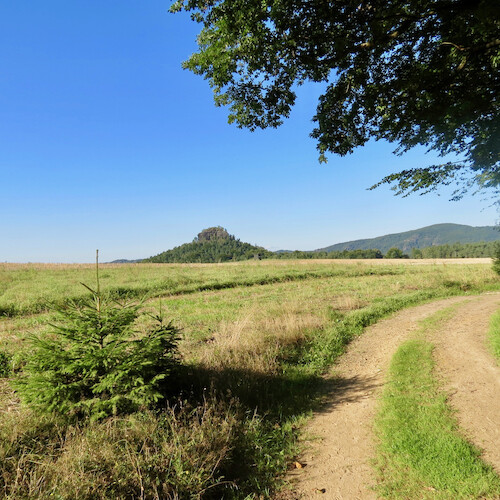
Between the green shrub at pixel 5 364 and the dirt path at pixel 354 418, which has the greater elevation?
the green shrub at pixel 5 364

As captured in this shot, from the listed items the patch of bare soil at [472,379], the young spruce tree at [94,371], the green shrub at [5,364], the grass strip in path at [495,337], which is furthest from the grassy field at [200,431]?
the grass strip in path at [495,337]

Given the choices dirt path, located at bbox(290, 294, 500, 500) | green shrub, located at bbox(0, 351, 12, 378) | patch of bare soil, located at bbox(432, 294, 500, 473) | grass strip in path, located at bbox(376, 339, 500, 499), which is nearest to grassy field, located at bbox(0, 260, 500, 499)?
green shrub, located at bbox(0, 351, 12, 378)

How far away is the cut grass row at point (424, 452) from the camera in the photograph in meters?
3.42

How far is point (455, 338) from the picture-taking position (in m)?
8.64

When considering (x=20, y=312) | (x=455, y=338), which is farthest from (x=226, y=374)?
(x=20, y=312)

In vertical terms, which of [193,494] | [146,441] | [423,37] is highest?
[423,37]

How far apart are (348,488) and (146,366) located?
133 inches

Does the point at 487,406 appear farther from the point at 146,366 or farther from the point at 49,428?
the point at 49,428

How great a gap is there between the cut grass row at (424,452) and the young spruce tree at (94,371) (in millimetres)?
3452

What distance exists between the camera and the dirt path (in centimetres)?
384

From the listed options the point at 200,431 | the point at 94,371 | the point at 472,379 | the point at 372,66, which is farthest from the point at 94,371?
the point at 372,66

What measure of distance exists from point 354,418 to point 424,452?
4.60 ft

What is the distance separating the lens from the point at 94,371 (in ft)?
14.4

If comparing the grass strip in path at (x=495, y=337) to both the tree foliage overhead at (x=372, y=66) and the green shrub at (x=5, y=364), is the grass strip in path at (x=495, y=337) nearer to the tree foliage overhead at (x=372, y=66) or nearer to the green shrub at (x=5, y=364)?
the tree foliage overhead at (x=372, y=66)
